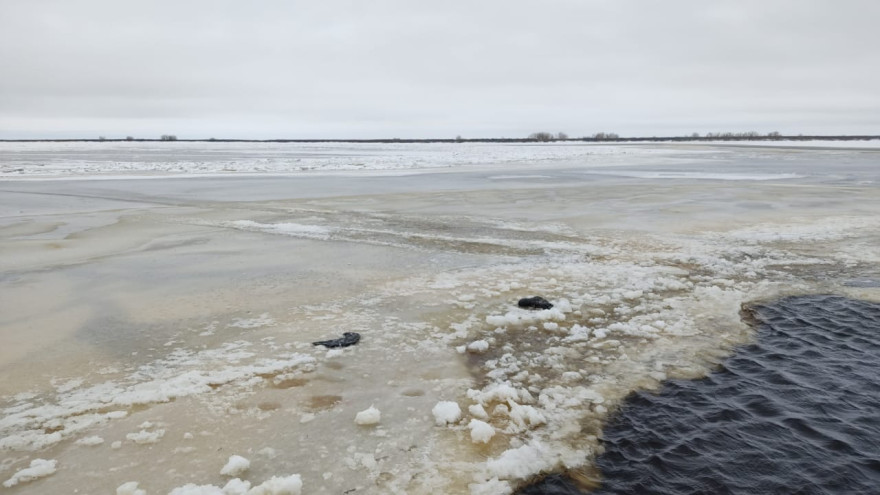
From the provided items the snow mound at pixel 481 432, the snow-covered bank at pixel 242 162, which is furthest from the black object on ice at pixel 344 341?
the snow-covered bank at pixel 242 162

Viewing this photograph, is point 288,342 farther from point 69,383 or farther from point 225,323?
point 69,383

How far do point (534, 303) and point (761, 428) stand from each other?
110 inches

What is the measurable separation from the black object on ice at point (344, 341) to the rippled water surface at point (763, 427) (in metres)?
2.54

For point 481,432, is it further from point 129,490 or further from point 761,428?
point 129,490

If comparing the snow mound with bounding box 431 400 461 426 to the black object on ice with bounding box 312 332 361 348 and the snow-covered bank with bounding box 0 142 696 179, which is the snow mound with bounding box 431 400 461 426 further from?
the snow-covered bank with bounding box 0 142 696 179

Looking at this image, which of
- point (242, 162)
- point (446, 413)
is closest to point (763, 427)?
point (446, 413)

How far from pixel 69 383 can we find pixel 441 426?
3.09 meters

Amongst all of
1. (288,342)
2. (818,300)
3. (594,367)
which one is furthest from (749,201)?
(288,342)

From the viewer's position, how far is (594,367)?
4.91 meters

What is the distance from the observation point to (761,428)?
13.0 feet

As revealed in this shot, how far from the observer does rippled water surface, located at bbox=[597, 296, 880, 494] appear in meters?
3.41

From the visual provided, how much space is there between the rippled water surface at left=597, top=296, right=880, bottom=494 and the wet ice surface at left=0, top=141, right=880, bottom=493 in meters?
0.24

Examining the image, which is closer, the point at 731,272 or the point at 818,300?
the point at 818,300

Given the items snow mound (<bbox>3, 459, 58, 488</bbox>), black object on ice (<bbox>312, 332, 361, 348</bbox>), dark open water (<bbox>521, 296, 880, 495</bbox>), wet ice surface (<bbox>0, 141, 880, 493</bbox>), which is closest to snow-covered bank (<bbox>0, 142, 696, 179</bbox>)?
wet ice surface (<bbox>0, 141, 880, 493</bbox>)
